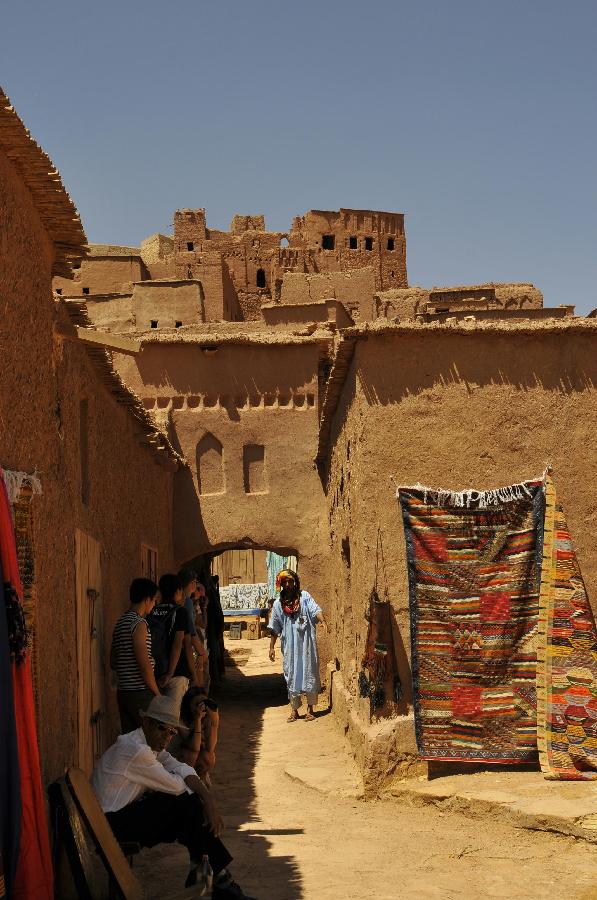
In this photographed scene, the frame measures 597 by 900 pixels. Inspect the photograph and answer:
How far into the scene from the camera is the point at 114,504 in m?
9.54

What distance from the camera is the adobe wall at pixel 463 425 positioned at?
862 centimetres

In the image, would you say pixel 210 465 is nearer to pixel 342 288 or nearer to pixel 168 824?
pixel 168 824

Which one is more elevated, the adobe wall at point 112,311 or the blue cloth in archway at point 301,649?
the adobe wall at point 112,311

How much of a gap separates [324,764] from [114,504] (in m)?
3.21

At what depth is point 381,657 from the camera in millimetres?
8680

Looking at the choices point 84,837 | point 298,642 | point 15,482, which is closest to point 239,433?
point 298,642

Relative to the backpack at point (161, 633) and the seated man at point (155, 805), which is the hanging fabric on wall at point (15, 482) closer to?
the seated man at point (155, 805)

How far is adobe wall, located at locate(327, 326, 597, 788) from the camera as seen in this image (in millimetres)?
8625

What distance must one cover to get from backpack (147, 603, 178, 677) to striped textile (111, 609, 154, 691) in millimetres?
786

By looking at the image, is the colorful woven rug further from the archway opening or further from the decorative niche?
the decorative niche

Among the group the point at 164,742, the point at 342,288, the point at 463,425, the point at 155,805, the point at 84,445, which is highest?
the point at 342,288

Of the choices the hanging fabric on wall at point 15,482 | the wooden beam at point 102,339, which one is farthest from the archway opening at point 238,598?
the hanging fabric on wall at point 15,482

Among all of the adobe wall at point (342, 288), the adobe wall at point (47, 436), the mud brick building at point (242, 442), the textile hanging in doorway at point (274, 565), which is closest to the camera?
the adobe wall at point (47, 436)

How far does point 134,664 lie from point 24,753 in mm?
2509
